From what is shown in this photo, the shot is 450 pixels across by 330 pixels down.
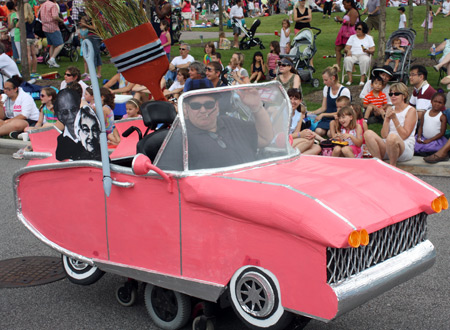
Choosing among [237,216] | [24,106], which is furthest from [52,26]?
[237,216]

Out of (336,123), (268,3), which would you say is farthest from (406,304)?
(268,3)

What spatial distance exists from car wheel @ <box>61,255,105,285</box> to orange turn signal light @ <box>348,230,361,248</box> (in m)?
2.44

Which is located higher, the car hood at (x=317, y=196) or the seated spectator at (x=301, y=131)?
the car hood at (x=317, y=196)

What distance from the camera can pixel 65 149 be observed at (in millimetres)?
5266

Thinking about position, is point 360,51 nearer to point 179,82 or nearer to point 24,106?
point 179,82

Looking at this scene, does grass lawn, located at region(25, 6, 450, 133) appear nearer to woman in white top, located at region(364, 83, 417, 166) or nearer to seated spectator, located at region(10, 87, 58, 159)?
woman in white top, located at region(364, 83, 417, 166)

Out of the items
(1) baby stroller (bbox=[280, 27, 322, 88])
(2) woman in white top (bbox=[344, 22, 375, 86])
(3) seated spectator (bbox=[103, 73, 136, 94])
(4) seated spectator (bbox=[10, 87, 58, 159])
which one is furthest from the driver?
(1) baby stroller (bbox=[280, 27, 322, 88])

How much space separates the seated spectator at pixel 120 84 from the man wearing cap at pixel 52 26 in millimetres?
5705

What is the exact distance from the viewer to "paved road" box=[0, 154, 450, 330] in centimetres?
487

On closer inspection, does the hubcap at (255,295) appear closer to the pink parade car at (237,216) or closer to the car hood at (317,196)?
the pink parade car at (237,216)

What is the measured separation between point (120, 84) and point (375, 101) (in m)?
5.74

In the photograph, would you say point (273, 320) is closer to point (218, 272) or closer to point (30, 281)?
point (218, 272)

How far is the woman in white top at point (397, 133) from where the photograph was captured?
28.8 ft

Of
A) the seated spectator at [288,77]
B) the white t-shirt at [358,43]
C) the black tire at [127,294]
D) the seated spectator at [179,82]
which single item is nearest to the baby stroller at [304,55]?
the white t-shirt at [358,43]
